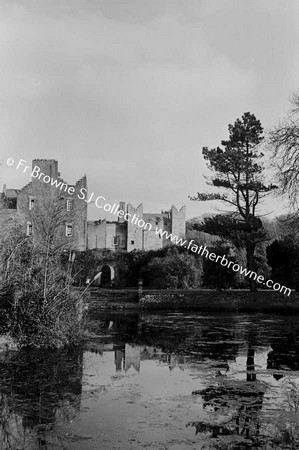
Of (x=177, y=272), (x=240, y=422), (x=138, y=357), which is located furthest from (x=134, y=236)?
(x=240, y=422)

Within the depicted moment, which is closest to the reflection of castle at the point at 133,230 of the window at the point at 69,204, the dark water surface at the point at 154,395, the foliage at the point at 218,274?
the window at the point at 69,204

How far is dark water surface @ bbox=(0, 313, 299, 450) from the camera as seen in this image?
637cm

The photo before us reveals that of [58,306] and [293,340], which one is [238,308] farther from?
[58,306]

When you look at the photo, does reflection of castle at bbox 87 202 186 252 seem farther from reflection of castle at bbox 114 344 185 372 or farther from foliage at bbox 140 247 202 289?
reflection of castle at bbox 114 344 185 372

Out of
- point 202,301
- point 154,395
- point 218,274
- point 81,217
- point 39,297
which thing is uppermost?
point 81,217

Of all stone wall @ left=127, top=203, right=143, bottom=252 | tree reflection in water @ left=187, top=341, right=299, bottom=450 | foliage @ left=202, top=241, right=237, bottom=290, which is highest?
stone wall @ left=127, top=203, right=143, bottom=252

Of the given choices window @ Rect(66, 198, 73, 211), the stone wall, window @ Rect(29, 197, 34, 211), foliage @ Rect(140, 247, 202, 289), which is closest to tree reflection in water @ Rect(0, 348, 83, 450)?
foliage @ Rect(140, 247, 202, 289)

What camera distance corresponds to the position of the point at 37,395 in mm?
8430

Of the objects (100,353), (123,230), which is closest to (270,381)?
(100,353)

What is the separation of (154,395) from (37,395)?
1816 millimetres

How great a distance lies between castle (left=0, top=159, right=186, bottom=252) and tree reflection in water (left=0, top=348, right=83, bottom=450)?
21.6 metres

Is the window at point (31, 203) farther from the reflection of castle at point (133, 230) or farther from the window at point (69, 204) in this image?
the reflection of castle at point (133, 230)

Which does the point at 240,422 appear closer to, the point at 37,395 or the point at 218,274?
the point at 37,395

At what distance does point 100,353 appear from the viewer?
513 inches
